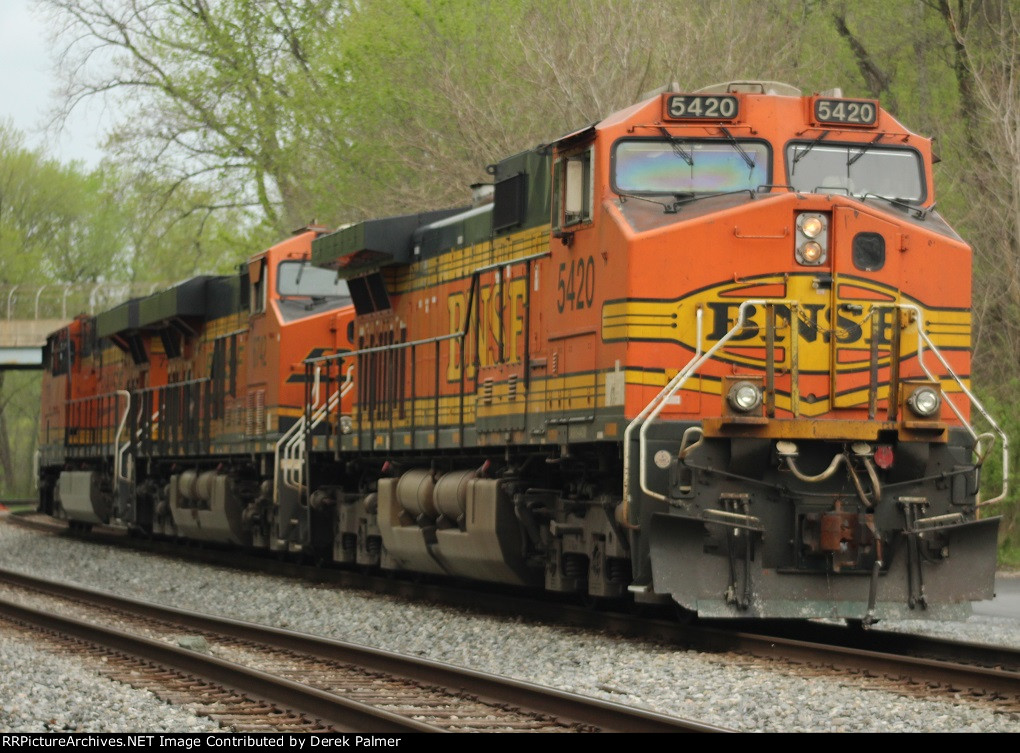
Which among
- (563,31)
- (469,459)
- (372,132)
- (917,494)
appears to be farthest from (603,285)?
(372,132)

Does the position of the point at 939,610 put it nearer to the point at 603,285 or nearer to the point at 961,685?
the point at 961,685

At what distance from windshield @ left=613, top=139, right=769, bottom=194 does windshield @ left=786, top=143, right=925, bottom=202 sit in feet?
0.88

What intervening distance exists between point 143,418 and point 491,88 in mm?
8160

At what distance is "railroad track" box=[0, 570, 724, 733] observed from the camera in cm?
767

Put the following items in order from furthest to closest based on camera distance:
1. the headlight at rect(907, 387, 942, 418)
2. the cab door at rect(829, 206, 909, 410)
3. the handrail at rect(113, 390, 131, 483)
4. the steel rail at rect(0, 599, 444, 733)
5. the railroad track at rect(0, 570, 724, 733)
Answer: the handrail at rect(113, 390, 131, 483) → the cab door at rect(829, 206, 909, 410) → the headlight at rect(907, 387, 942, 418) → the railroad track at rect(0, 570, 724, 733) → the steel rail at rect(0, 599, 444, 733)

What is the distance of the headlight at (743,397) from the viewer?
1046cm

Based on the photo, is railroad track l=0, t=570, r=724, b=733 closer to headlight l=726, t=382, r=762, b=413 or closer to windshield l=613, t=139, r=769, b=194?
headlight l=726, t=382, r=762, b=413

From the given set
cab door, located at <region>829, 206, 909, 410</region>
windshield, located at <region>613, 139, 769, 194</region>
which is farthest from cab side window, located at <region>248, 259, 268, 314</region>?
cab door, located at <region>829, 206, 909, 410</region>

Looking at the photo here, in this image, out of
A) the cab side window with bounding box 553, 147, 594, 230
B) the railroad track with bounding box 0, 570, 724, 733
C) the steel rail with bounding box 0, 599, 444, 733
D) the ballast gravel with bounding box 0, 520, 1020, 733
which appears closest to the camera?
the steel rail with bounding box 0, 599, 444, 733

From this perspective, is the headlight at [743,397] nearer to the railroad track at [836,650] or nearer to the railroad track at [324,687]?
the railroad track at [836,650]

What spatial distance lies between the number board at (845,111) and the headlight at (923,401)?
2141 millimetres

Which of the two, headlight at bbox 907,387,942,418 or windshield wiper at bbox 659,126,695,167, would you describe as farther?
windshield wiper at bbox 659,126,695,167

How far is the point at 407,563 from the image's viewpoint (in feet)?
51.0

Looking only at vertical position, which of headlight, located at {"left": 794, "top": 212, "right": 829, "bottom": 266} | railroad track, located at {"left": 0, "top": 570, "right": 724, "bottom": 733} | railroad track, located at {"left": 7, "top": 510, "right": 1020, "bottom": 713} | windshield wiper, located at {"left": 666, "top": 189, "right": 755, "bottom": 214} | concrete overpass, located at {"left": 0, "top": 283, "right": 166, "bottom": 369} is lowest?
railroad track, located at {"left": 0, "top": 570, "right": 724, "bottom": 733}
